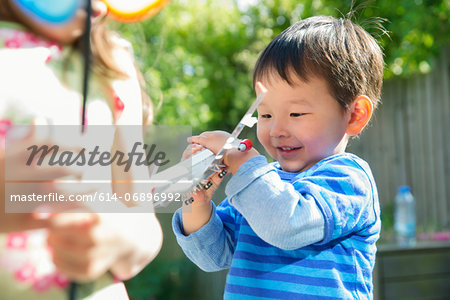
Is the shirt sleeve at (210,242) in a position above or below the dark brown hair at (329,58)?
below

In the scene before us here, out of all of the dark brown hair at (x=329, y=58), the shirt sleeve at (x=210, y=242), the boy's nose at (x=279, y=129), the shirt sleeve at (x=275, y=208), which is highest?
the dark brown hair at (x=329, y=58)

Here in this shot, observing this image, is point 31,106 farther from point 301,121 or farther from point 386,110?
point 386,110

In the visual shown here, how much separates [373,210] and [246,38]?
701 cm

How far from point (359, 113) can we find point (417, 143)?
12.2 feet

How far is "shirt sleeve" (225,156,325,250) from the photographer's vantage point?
810 mm

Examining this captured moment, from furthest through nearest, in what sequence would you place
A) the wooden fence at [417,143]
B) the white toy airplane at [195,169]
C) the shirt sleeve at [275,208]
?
1. the wooden fence at [417,143]
2. the shirt sleeve at [275,208]
3. the white toy airplane at [195,169]

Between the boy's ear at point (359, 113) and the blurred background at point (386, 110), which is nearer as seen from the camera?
the boy's ear at point (359, 113)

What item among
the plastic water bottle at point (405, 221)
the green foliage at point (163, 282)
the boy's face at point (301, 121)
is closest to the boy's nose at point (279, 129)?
the boy's face at point (301, 121)

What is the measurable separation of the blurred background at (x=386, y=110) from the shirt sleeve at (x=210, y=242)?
8 centimetres

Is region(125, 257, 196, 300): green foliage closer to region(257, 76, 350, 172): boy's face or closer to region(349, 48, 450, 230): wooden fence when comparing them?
region(349, 48, 450, 230): wooden fence

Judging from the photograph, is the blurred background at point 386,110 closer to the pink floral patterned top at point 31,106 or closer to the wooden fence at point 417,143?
the wooden fence at point 417,143

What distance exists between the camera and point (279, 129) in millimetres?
975

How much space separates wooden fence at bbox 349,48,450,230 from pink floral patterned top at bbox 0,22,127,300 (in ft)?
12.9

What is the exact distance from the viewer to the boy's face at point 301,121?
37.9 inches
